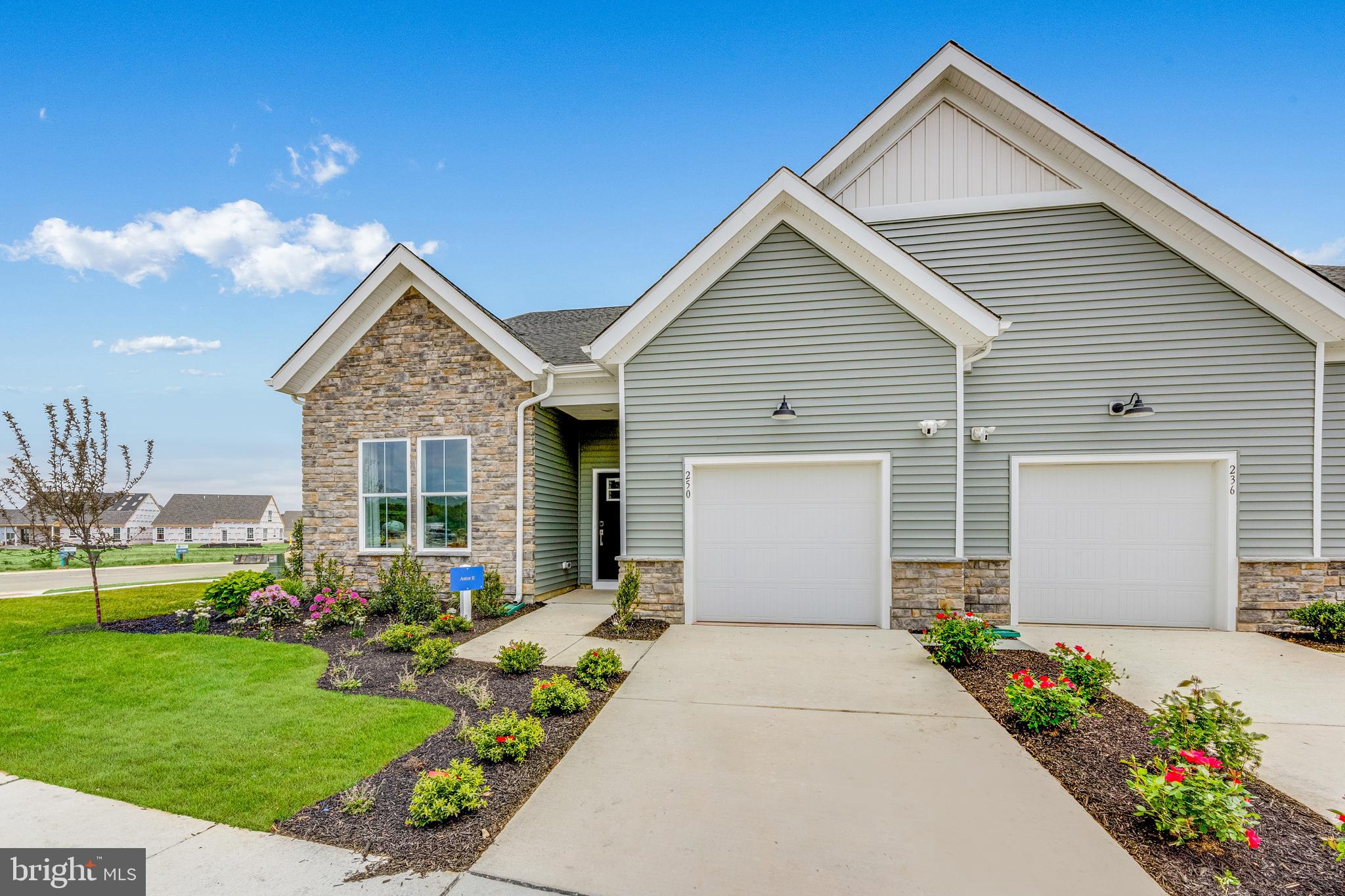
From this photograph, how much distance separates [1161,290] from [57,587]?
22518 mm

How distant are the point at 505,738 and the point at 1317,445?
1004 centimetres

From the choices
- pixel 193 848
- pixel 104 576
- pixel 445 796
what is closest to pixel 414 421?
pixel 193 848

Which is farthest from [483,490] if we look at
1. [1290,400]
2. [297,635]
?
[1290,400]

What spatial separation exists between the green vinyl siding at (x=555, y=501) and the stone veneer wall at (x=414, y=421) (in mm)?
238

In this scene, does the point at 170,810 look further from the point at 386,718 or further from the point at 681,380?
the point at 681,380

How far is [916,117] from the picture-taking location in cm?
823

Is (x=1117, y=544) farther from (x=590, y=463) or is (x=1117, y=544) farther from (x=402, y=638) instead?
(x=402, y=638)

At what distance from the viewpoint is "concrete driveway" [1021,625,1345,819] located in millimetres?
3596

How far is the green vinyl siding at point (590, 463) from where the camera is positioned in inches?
423

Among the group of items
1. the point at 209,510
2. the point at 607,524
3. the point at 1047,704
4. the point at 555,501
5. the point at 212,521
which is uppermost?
the point at 555,501

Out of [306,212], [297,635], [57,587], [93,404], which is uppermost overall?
[306,212]

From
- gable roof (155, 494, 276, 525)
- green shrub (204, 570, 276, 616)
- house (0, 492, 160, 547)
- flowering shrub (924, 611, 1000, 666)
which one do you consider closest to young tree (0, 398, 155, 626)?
green shrub (204, 570, 276, 616)

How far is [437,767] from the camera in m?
3.60

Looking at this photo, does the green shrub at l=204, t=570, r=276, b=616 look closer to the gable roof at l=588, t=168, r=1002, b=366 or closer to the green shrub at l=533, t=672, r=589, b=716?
the gable roof at l=588, t=168, r=1002, b=366
